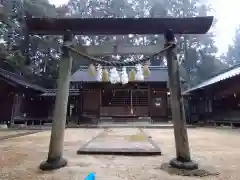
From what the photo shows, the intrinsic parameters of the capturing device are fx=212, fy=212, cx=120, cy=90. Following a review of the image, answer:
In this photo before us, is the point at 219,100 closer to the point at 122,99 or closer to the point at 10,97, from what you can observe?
the point at 122,99

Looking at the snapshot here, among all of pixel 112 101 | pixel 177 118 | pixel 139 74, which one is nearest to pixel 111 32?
pixel 139 74

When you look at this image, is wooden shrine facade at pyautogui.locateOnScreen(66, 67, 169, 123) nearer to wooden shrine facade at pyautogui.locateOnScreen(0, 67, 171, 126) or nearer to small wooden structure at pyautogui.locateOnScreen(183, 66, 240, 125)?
wooden shrine facade at pyautogui.locateOnScreen(0, 67, 171, 126)

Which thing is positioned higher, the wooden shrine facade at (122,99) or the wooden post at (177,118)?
the wooden shrine facade at (122,99)

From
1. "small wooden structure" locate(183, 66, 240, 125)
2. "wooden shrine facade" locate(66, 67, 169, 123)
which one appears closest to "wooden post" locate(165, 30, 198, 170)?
"small wooden structure" locate(183, 66, 240, 125)

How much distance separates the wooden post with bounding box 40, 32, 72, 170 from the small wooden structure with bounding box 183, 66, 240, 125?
37.0 ft

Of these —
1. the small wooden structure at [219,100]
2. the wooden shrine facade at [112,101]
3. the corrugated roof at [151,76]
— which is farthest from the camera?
the corrugated roof at [151,76]

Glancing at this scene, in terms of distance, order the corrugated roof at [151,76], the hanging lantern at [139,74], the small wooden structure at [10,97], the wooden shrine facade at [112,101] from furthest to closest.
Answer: the corrugated roof at [151,76] < the wooden shrine facade at [112,101] < the small wooden structure at [10,97] < the hanging lantern at [139,74]

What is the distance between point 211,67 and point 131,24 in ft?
101

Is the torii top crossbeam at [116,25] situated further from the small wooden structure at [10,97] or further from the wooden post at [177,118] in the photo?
the small wooden structure at [10,97]

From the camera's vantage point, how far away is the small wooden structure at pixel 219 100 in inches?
575

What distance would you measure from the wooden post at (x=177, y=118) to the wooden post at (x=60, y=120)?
1991 mm

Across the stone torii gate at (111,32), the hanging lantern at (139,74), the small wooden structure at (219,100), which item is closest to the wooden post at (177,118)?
the stone torii gate at (111,32)

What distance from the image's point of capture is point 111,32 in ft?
14.6

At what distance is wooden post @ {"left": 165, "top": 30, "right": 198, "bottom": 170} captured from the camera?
3693 mm
